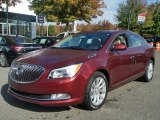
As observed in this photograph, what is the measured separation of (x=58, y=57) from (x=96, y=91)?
0.99 metres

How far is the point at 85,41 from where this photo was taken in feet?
22.9

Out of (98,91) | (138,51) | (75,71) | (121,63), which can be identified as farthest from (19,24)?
(75,71)

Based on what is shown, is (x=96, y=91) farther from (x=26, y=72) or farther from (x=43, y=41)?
(x=43, y=41)

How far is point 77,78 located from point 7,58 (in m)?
7.60

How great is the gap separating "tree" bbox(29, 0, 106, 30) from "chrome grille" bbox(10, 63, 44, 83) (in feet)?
65.0

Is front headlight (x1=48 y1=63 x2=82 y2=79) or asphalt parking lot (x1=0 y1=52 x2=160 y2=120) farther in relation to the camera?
asphalt parking lot (x1=0 y1=52 x2=160 y2=120)

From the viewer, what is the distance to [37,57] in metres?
6.02

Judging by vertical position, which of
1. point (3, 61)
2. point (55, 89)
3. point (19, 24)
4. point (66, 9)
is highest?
point (66, 9)

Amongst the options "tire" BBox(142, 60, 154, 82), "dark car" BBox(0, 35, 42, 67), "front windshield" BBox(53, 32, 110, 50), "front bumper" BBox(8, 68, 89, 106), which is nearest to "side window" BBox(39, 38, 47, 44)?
"dark car" BBox(0, 35, 42, 67)

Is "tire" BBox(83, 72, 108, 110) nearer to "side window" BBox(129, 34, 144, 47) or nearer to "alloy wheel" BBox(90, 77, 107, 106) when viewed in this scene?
"alloy wheel" BBox(90, 77, 107, 106)

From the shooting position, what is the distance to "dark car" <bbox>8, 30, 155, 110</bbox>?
17.8 feet

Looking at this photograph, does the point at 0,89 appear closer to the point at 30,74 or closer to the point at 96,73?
the point at 30,74

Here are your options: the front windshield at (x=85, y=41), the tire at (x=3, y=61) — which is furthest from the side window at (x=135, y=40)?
the tire at (x=3, y=61)

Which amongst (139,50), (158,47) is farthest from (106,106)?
(158,47)
